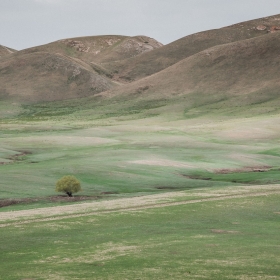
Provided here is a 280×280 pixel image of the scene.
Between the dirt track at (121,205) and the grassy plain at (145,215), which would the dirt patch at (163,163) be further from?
the dirt track at (121,205)

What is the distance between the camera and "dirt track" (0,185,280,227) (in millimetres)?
39000

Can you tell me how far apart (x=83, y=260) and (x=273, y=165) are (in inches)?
2279

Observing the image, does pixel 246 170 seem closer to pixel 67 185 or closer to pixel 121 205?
pixel 67 185

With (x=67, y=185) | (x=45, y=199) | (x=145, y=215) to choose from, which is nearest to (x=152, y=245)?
(x=145, y=215)

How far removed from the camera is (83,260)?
26719 mm

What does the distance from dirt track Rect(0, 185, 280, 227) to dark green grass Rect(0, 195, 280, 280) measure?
6.32ft

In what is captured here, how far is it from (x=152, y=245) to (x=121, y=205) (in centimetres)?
1426

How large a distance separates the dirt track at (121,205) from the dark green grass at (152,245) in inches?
75.8

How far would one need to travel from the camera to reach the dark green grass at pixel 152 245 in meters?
24.4

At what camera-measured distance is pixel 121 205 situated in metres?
43.9

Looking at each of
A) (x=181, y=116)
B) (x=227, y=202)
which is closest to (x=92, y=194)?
(x=227, y=202)

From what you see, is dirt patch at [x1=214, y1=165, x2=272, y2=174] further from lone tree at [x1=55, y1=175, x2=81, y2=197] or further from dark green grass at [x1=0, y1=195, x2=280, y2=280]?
dark green grass at [x1=0, y1=195, x2=280, y2=280]

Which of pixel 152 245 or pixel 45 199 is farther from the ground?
pixel 152 245

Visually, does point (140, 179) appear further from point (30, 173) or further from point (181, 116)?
point (181, 116)
